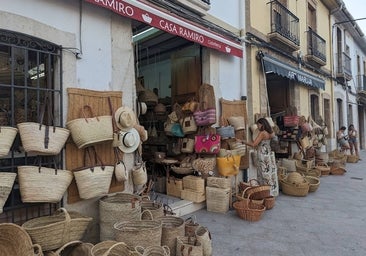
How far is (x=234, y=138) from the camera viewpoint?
6133 mm

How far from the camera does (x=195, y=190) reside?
5312 mm

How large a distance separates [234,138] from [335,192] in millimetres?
2914

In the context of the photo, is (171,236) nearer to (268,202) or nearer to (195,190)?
(195,190)

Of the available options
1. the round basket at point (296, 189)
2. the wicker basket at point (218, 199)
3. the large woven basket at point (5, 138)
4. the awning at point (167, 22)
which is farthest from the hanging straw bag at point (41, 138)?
the round basket at point (296, 189)

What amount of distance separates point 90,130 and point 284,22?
7.30 metres

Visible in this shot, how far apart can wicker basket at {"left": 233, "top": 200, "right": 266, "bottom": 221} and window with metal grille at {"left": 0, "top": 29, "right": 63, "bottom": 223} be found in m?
2.83

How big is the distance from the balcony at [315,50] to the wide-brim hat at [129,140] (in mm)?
8225

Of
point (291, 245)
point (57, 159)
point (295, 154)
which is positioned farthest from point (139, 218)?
point (295, 154)

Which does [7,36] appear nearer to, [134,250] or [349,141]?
[134,250]

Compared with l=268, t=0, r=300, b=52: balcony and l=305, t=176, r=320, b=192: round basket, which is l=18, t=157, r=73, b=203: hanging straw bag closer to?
l=305, t=176, r=320, b=192: round basket

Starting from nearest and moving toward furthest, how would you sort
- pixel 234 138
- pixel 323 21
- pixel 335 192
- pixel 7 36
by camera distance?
pixel 7 36
pixel 234 138
pixel 335 192
pixel 323 21

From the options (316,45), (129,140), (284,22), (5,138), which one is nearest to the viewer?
(5,138)

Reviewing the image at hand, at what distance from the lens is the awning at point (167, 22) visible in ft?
12.5

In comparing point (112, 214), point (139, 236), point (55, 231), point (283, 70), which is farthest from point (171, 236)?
point (283, 70)
